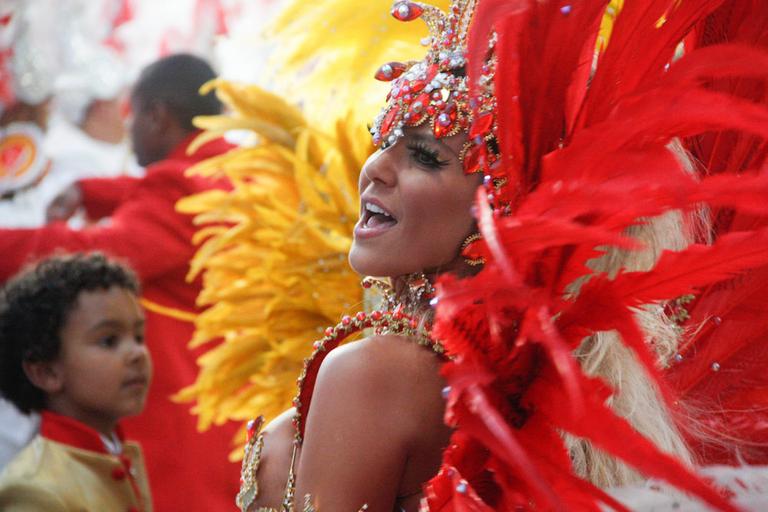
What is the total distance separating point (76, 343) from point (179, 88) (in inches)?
56.4

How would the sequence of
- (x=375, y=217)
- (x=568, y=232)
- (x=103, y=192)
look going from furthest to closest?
(x=103, y=192), (x=375, y=217), (x=568, y=232)

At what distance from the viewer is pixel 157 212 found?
10.8ft

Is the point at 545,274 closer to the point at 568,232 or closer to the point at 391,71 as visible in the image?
the point at 568,232

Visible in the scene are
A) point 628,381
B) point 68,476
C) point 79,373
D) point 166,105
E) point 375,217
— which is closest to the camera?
point 628,381

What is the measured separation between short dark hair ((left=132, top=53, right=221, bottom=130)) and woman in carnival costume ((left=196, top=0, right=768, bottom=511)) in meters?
2.20

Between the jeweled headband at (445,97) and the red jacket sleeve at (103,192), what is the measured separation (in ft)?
7.15

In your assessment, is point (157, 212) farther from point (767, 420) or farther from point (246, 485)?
point (767, 420)

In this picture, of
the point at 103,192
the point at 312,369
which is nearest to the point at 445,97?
the point at 312,369

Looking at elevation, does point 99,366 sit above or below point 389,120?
below

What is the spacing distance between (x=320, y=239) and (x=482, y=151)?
91cm

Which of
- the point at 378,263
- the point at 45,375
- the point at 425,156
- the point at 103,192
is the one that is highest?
the point at 425,156

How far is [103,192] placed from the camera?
358 centimetres

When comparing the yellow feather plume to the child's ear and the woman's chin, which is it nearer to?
the child's ear

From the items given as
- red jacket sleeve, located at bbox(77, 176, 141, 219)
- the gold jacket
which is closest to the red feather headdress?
the gold jacket
